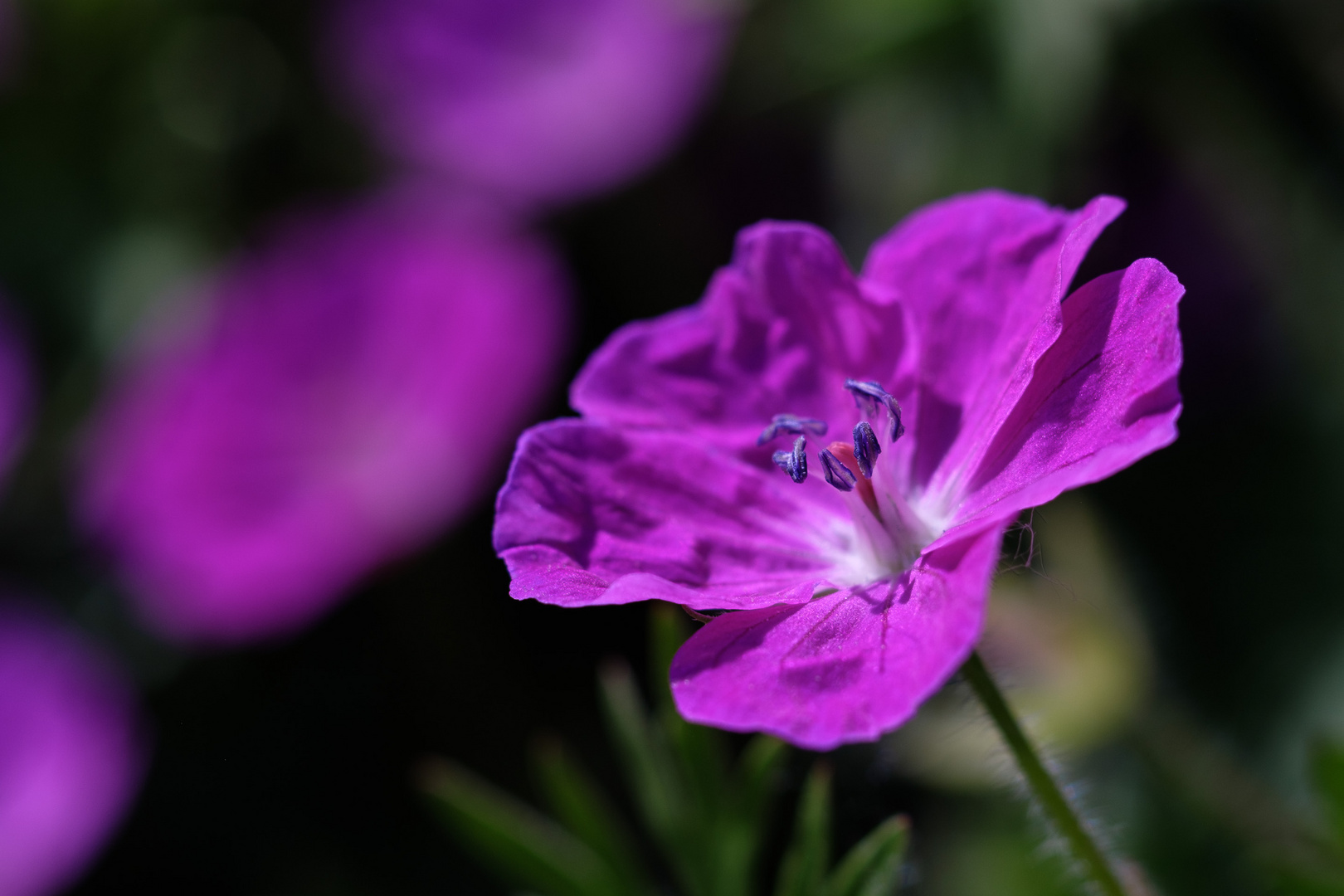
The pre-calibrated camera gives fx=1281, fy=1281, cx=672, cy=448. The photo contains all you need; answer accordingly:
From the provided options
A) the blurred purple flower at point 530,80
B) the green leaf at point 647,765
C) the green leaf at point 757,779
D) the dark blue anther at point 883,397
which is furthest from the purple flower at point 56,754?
the dark blue anther at point 883,397

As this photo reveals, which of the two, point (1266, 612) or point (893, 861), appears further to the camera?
point (1266, 612)

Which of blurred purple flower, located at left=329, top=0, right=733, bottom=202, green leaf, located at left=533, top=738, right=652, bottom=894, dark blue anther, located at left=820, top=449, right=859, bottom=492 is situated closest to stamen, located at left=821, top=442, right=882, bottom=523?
dark blue anther, located at left=820, top=449, right=859, bottom=492

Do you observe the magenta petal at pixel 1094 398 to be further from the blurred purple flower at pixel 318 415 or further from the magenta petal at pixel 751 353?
the blurred purple flower at pixel 318 415

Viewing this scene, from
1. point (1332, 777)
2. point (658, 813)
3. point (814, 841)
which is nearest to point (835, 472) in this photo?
point (814, 841)

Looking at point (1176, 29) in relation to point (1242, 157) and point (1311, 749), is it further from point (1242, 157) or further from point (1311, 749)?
point (1311, 749)

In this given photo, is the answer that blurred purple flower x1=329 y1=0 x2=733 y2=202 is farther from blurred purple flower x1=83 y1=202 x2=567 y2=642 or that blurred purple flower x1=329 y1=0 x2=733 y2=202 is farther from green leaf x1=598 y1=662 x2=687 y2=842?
green leaf x1=598 y1=662 x2=687 y2=842

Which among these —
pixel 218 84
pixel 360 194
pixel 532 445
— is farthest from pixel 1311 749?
pixel 218 84
